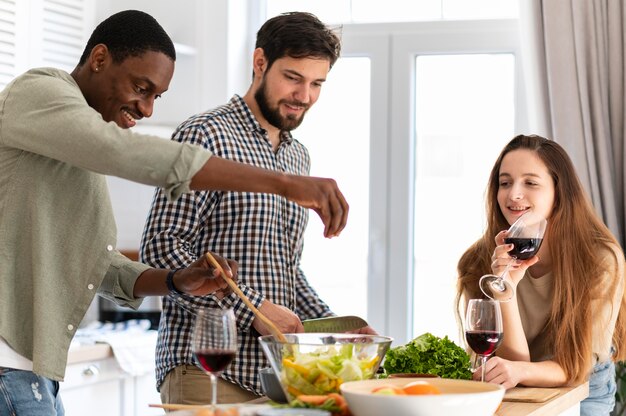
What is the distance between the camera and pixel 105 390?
12.5 feet

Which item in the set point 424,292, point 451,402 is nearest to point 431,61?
point 424,292

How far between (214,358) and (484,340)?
0.71 meters

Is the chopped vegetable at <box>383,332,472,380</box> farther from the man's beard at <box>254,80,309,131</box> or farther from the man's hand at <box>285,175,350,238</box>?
the man's beard at <box>254,80,309,131</box>

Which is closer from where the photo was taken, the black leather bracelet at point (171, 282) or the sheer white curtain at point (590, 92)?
the black leather bracelet at point (171, 282)

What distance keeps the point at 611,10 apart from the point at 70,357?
101 inches

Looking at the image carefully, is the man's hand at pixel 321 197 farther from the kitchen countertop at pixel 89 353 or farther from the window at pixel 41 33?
the window at pixel 41 33

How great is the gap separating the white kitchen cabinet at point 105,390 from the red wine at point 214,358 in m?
2.08

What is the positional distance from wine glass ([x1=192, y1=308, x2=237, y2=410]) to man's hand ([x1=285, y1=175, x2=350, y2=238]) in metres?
0.26

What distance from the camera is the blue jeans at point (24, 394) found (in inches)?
75.8

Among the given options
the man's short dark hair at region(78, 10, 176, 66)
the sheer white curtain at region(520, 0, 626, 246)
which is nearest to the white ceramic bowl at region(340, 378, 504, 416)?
the man's short dark hair at region(78, 10, 176, 66)

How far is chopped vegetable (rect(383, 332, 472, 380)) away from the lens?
221 centimetres

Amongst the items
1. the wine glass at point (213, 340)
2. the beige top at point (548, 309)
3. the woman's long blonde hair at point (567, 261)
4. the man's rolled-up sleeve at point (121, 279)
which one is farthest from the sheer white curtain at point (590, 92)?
the wine glass at point (213, 340)

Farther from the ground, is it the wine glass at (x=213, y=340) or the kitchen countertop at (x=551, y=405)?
the wine glass at (x=213, y=340)

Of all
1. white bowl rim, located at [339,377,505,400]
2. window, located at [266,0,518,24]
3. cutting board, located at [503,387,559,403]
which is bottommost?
cutting board, located at [503,387,559,403]
